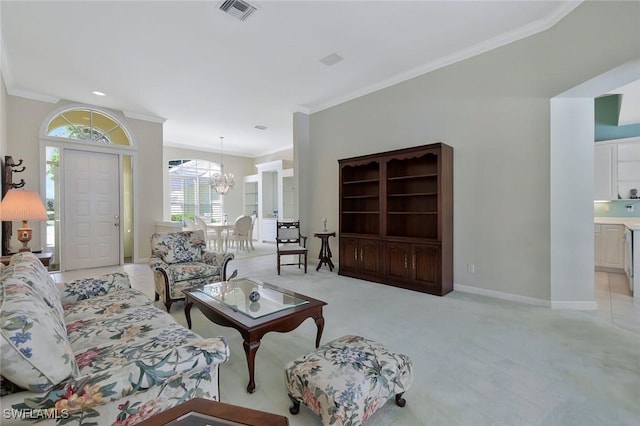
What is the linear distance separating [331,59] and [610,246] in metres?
5.31

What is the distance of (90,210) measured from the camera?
568 cm

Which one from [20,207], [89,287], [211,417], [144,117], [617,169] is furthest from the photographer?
[144,117]

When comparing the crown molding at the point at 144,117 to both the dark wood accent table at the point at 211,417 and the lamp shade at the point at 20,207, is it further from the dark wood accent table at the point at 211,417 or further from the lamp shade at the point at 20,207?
the dark wood accent table at the point at 211,417

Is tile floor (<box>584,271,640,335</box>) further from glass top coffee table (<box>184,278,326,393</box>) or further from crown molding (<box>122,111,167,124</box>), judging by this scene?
crown molding (<box>122,111,167,124</box>)

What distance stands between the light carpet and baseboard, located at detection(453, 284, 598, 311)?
123 mm

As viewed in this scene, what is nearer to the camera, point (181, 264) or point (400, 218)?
point (181, 264)

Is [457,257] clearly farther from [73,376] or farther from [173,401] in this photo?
[73,376]

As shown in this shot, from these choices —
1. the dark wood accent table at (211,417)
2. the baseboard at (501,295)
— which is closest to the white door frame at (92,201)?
the dark wood accent table at (211,417)

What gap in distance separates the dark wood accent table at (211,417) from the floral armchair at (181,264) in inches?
101

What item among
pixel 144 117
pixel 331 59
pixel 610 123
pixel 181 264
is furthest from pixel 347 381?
pixel 144 117

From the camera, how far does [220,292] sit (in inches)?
101

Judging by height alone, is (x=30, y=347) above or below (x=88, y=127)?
below

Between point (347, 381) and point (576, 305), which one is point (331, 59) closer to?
point (347, 381)

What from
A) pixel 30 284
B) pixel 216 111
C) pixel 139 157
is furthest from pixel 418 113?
pixel 139 157
